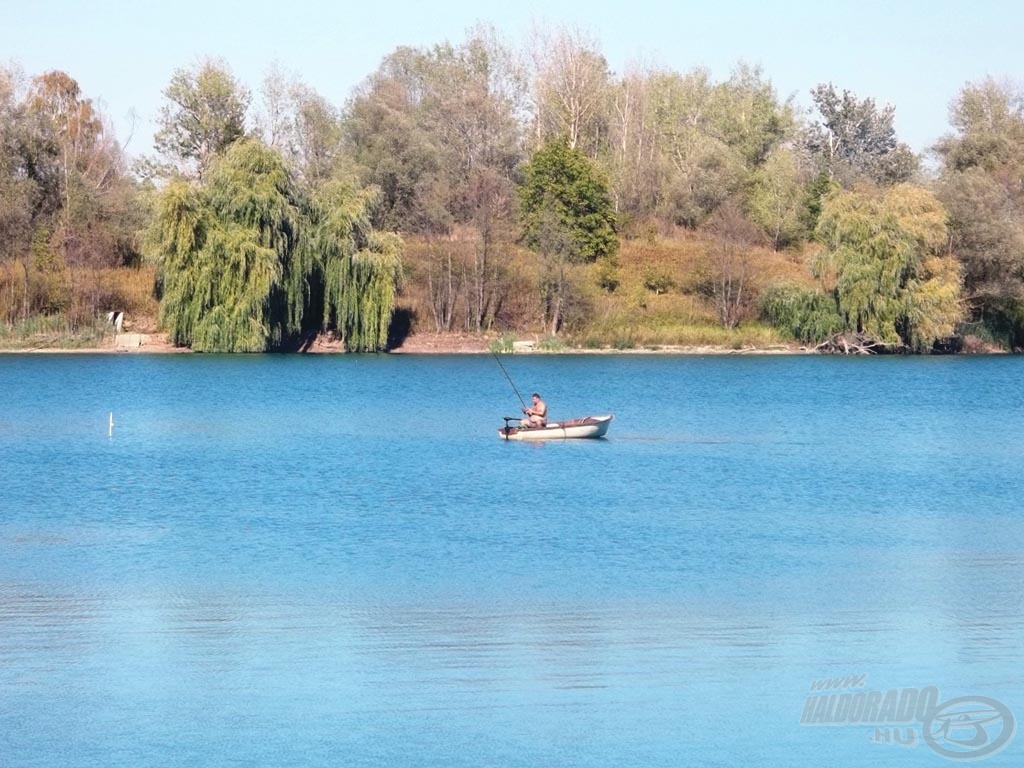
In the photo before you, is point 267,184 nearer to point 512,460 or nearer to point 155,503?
point 512,460

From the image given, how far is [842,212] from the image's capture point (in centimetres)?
6412

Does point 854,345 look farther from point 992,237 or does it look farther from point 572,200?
point 572,200

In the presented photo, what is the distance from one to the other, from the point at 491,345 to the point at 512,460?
1335 inches

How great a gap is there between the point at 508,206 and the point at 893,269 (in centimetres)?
2280

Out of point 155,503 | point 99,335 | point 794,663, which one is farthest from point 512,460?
point 99,335

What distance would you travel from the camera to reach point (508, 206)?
76.6 m

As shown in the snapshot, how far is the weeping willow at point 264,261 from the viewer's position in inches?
2276

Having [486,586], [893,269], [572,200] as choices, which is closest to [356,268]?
[572,200]

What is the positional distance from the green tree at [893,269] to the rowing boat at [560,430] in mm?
30399

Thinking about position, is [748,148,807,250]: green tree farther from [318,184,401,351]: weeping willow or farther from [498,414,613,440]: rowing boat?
[498,414,613,440]: rowing boat

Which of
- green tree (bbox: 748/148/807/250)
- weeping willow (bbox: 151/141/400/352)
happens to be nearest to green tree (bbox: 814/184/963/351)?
green tree (bbox: 748/148/807/250)

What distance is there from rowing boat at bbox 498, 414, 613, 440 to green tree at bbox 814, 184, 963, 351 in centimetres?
3040

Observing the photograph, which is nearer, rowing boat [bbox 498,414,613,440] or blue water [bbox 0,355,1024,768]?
blue water [bbox 0,355,1024,768]

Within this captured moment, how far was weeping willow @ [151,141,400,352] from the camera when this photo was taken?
57.8 metres
